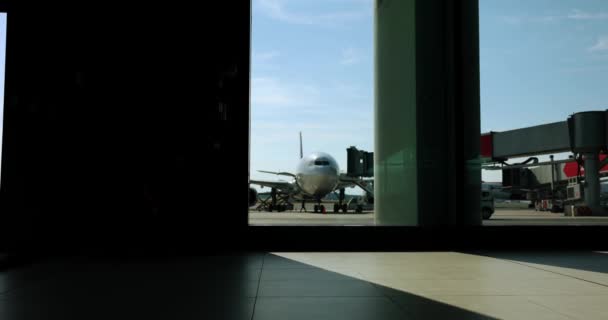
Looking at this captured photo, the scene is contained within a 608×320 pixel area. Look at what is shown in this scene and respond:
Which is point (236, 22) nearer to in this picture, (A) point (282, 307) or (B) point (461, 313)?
A: (A) point (282, 307)

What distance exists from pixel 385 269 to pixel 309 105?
7.99 feet

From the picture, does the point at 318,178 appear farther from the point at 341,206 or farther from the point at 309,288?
the point at 309,288

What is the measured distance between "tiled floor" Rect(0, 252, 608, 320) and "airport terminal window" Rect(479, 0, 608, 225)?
1.46 metres

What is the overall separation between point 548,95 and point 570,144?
80 centimetres

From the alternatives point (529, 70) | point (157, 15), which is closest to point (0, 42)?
point (157, 15)

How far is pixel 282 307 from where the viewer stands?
9.25ft

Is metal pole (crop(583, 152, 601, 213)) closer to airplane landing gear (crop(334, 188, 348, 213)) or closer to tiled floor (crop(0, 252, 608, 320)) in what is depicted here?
tiled floor (crop(0, 252, 608, 320))

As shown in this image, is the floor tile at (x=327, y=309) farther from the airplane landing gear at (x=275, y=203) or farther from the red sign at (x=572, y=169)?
the airplane landing gear at (x=275, y=203)

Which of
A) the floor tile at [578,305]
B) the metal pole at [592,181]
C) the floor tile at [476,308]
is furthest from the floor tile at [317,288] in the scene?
the metal pole at [592,181]

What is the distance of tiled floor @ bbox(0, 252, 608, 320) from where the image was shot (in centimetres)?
268

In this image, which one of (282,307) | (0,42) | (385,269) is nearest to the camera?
(282,307)

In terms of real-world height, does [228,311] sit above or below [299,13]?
below

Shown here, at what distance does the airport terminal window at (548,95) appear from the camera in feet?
19.1

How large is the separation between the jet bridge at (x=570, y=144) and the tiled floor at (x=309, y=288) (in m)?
1.39
